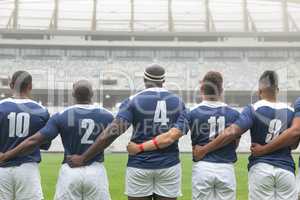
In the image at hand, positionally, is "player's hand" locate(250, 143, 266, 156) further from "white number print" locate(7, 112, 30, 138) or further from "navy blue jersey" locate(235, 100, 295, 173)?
"white number print" locate(7, 112, 30, 138)

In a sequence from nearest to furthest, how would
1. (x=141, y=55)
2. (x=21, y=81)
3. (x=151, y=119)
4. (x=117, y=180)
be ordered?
(x=151, y=119), (x=21, y=81), (x=117, y=180), (x=141, y=55)

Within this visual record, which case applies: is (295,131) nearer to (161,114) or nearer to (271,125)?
(271,125)

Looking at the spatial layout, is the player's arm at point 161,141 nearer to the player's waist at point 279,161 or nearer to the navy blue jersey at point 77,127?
the navy blue jersey at point 77,127

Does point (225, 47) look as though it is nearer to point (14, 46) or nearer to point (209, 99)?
point (14, 46)

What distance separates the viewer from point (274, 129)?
198 inches

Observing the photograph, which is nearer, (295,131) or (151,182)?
(295,131)

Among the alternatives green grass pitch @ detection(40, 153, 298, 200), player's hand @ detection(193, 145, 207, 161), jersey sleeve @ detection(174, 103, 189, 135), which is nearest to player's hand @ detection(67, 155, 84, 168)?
jersey sleeve @ detection(174, 103, 189, 135)

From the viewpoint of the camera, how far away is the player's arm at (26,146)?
16.5 feet

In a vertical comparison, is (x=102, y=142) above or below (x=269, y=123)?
below

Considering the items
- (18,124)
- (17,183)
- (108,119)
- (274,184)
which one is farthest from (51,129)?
(274,184)

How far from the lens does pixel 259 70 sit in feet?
161

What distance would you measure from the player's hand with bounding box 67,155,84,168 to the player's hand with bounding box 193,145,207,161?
1153 millimetres

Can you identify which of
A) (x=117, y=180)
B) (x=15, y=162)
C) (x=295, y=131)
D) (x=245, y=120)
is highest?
(x=245, y=120)

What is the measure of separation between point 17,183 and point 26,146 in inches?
17.8
